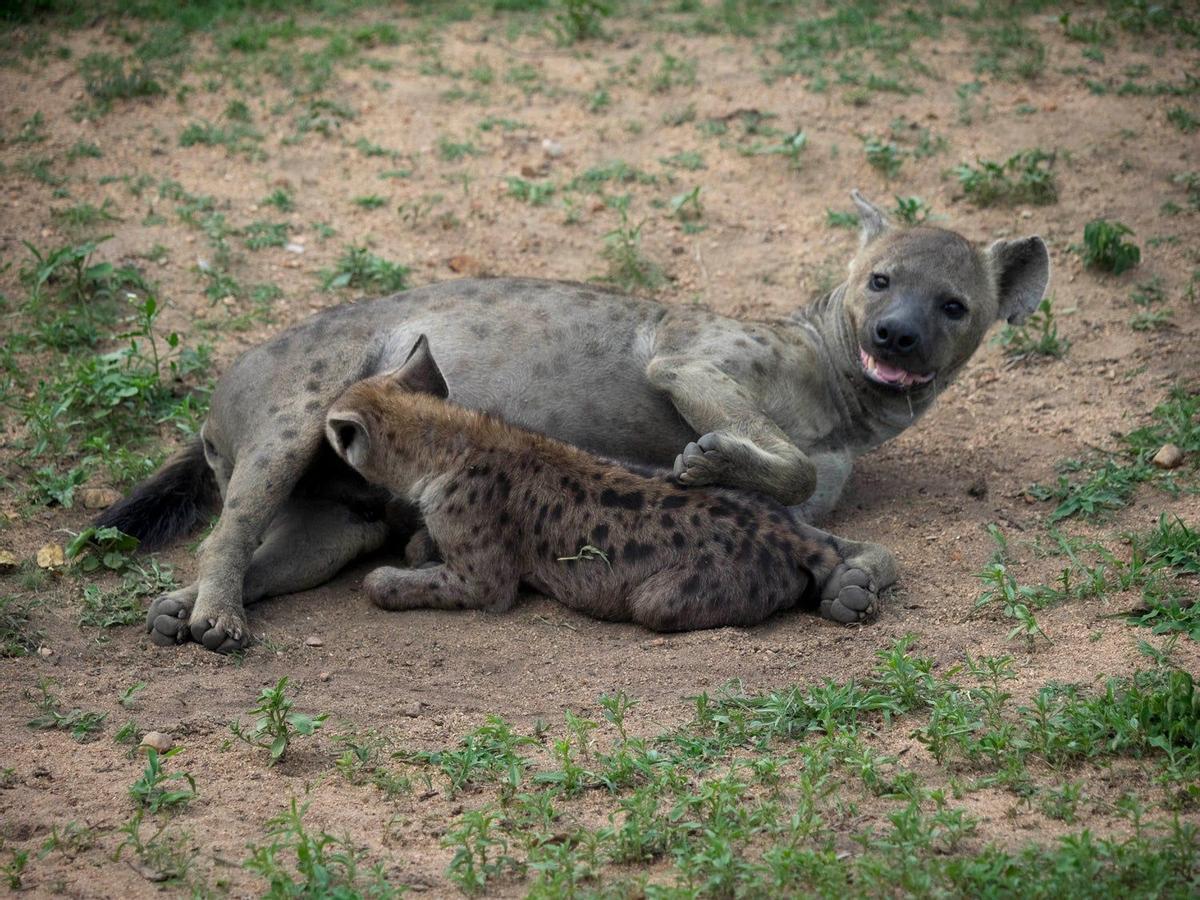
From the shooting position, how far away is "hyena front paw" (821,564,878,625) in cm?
436

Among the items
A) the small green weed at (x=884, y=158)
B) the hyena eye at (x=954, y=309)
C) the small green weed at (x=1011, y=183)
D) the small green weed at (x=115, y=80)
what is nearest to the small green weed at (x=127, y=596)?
the hyena eye at (x=954, y=309)

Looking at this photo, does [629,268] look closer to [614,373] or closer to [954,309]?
[614,373]

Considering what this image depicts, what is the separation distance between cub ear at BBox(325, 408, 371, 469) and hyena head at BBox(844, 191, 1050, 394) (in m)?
1.96

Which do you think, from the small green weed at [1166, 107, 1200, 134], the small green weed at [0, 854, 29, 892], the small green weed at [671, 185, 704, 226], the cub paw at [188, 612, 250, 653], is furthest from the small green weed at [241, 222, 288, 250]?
the small green weed at [1166, 107, 1200, 134]

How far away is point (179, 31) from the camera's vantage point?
8.75 m

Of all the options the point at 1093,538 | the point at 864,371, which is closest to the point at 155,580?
the point at 864,371

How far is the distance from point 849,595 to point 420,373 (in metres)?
1.71

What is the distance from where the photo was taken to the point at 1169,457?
525 cm

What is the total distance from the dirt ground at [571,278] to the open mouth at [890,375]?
1.55 ft

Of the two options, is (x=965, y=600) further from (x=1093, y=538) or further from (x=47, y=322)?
(x=47, y=322)

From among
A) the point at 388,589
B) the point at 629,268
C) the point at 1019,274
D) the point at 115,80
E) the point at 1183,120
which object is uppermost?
the point at 1183,120

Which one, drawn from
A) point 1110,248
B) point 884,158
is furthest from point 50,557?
point 1110,248

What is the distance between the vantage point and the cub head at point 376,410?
4.73 metres

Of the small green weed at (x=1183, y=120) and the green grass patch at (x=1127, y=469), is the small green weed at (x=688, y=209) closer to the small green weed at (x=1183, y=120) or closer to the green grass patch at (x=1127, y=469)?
the green grass patch at (x=1127, y=469)
